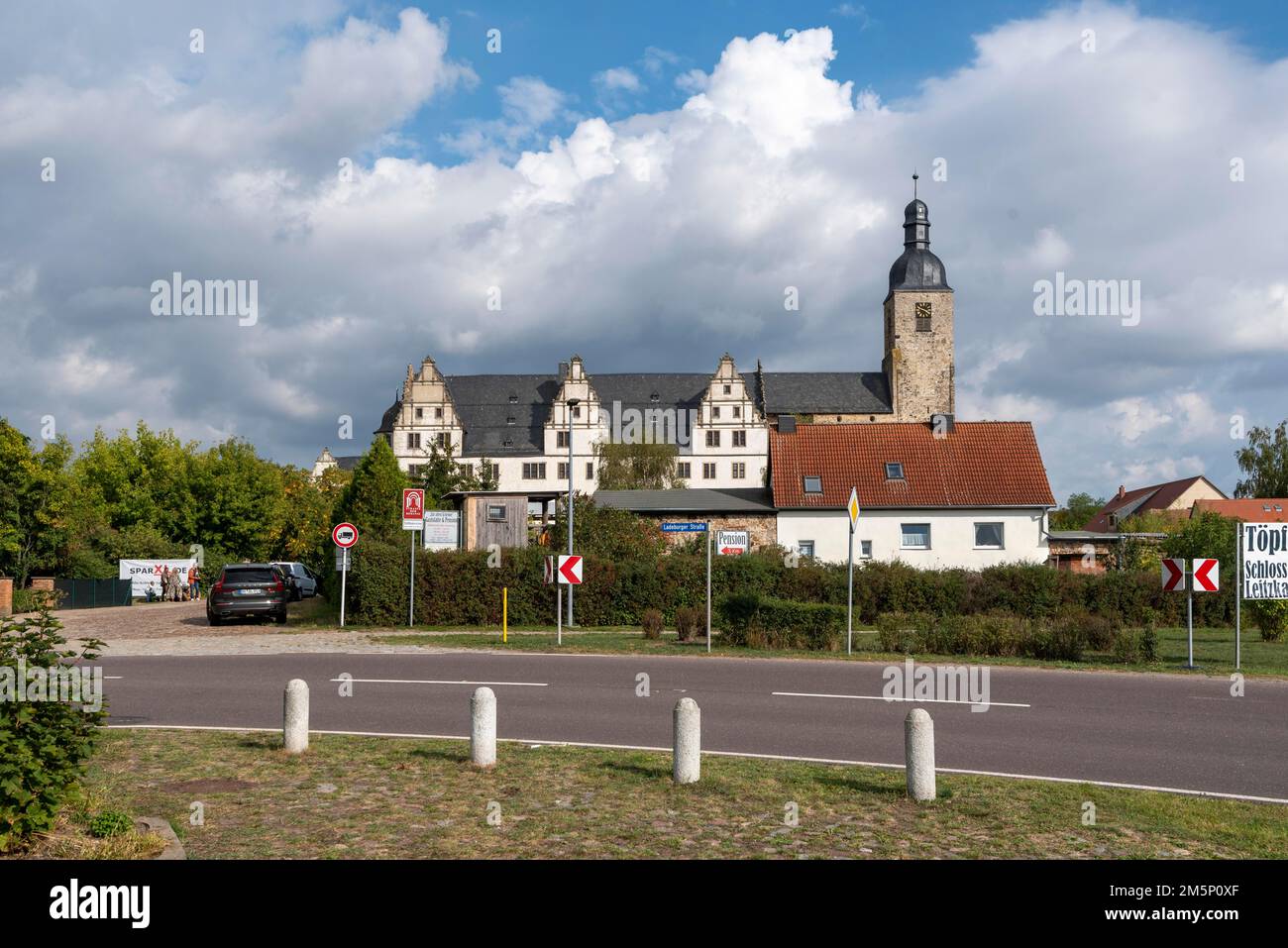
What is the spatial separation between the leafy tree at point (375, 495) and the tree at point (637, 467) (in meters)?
31.7

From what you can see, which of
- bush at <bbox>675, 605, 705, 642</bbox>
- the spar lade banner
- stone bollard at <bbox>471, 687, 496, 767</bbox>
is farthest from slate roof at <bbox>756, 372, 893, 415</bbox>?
stone bollard at <bbox>471, 687, 496, 767</bbox>

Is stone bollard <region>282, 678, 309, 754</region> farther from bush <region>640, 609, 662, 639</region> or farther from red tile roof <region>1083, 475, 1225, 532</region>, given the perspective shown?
red tile roof <region>1083, 475, 1225, 532</region>

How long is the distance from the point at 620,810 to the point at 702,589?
72.3ft

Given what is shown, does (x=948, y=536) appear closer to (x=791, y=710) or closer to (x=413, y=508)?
(x=413, y=508)

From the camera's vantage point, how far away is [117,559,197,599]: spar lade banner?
164 ft

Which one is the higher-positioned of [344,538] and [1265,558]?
[344,538]

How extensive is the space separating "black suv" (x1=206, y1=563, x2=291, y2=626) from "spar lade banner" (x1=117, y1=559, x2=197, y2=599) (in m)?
22.5

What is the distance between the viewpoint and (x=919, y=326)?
96375mm

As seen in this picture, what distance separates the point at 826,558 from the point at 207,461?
135 feet

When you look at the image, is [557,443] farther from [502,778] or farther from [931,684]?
[502,778]

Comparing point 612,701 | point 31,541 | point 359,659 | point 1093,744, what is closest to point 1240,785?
point 1093,744

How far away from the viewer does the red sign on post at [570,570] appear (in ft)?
75.3

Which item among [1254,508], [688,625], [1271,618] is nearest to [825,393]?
[1254,508]

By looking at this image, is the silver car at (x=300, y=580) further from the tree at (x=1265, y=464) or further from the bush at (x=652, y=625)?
the tree at (x=1265, y=464)
